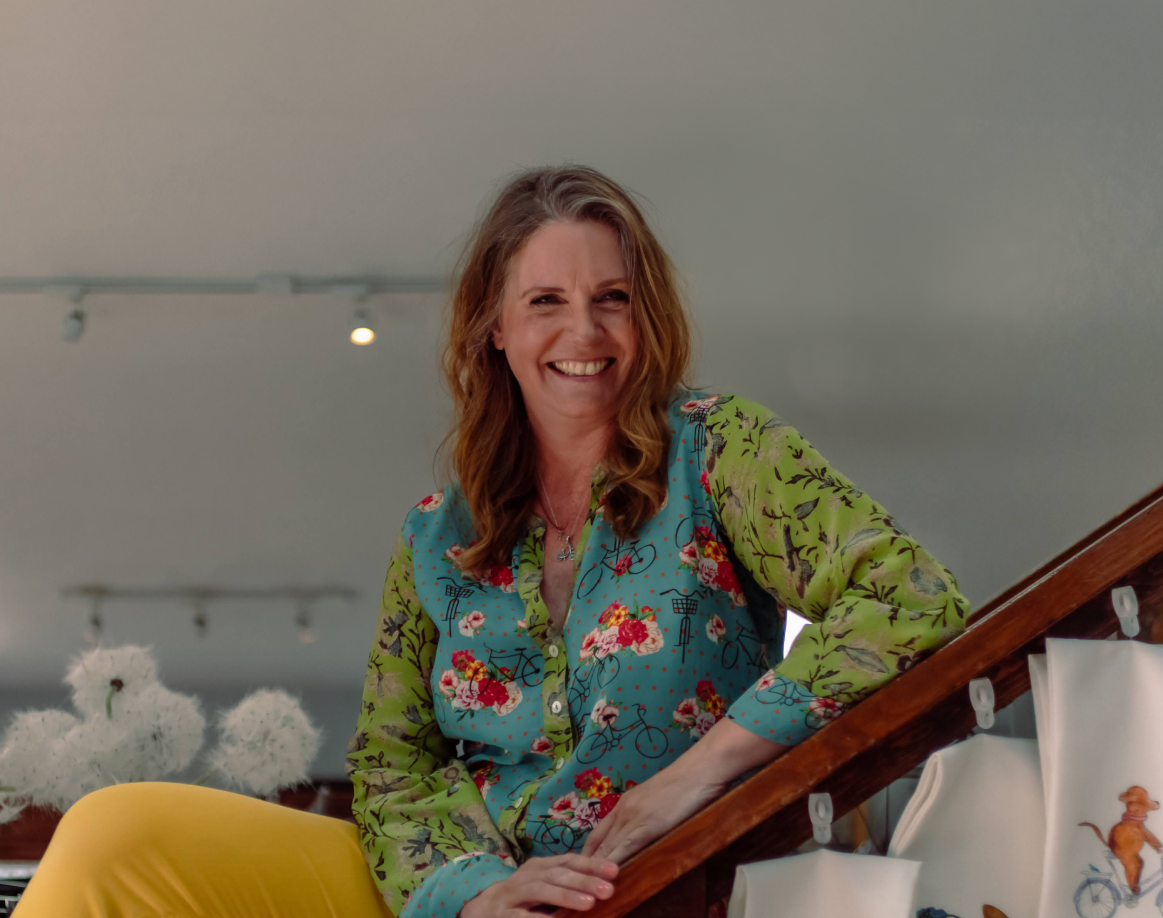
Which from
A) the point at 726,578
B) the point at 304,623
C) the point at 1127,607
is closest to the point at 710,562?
the point at 726,578

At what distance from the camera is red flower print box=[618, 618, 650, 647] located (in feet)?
4.38

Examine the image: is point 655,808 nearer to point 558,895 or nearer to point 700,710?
point 558,895

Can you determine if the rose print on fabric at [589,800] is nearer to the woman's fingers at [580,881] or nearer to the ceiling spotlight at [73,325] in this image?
the woman's fingers at [580,881]

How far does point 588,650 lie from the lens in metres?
1.37

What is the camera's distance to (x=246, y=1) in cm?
294

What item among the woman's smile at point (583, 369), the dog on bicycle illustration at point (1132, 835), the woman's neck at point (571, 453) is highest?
the woman's smile at point (583, 369)

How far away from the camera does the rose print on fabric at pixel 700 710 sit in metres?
1.32

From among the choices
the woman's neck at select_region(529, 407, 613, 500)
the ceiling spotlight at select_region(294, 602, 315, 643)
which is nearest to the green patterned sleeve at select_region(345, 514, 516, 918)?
the woman's neck at select_region(529, 407, 613, 500)

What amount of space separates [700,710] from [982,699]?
50cm

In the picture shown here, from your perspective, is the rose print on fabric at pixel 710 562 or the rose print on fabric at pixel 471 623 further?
the rose print on fabric at pixel 471 623

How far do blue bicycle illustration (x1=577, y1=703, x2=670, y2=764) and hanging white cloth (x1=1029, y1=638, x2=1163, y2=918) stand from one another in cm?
52

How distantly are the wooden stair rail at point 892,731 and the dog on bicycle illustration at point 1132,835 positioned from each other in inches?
4.2

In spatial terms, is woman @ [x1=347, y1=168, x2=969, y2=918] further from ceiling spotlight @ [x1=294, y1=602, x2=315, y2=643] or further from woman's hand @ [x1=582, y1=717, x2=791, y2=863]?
ceiling spotlight @ [x1=294, y1=602, x2=315, y2=643]

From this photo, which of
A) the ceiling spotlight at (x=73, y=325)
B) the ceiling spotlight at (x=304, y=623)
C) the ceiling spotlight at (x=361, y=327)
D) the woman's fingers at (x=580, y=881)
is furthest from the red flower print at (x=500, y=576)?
the ceiling spotlight at (x=304, y=623)
